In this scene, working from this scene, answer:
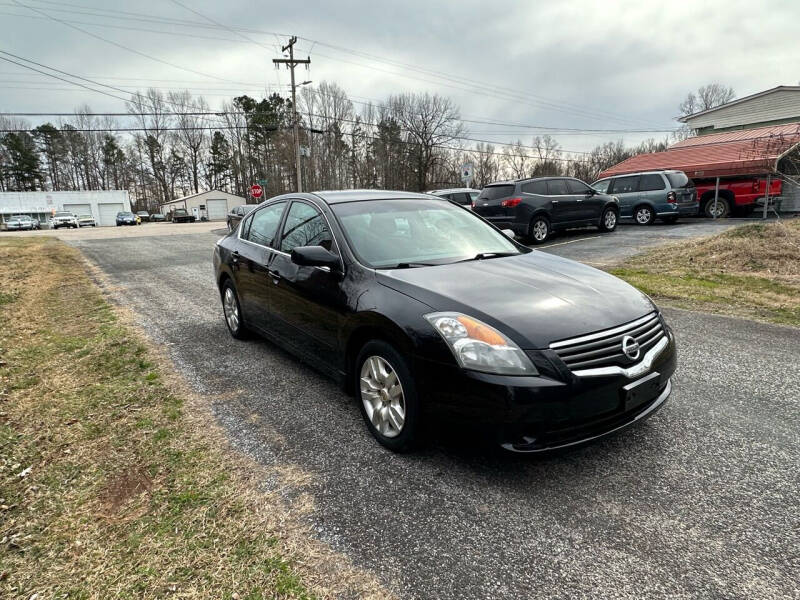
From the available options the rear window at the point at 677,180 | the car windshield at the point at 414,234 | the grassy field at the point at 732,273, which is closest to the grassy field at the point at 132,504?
the car windshield at the point at 414,234

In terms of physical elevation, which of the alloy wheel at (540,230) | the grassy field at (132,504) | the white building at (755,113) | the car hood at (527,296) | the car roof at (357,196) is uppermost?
the white building at (755,113)

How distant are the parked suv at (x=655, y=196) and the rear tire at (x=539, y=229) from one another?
5403mm

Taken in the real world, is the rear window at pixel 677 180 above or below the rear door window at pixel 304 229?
above

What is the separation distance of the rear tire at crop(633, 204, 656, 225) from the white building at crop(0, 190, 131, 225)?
209 feet

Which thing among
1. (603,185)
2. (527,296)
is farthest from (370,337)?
(603,185)

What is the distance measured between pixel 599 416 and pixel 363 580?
1.38 m

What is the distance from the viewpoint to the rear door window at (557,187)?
528 inches

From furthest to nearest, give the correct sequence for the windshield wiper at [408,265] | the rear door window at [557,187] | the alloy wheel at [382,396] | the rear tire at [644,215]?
the rear tire at [644,215]
the rear door window at [557,187]
the windshield wiper at [408,265]
the alloy wheel at [382,396]

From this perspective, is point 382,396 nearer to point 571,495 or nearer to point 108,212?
point 571,495

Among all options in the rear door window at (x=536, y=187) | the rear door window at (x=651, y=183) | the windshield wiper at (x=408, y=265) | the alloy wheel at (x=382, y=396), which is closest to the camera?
the alloy wheel at (x=382, y=396)

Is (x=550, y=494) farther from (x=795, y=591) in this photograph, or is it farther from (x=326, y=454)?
(x=326, y=454)

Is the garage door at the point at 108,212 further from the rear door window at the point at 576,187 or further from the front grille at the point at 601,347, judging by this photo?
the front grille at the point at 601,347

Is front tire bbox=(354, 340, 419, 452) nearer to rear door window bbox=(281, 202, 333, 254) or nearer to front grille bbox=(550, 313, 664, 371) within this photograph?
front grille bbox=(550, 313, 664, 371)

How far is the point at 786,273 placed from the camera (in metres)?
7.76
